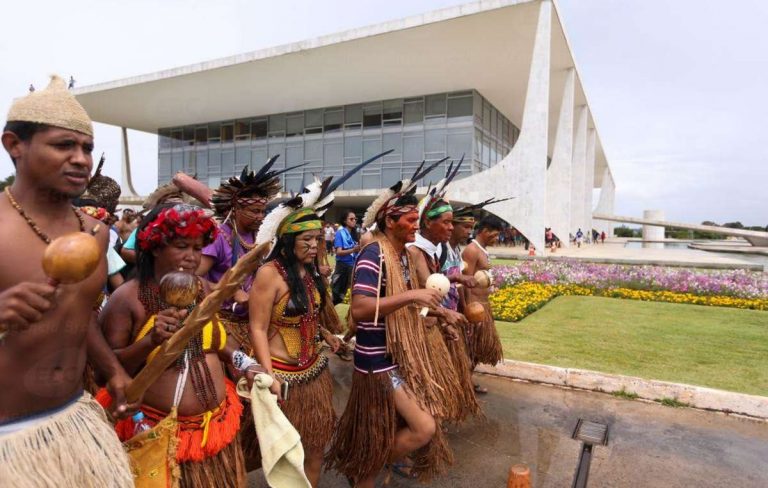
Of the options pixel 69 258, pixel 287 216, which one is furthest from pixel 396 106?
pixel 69 258

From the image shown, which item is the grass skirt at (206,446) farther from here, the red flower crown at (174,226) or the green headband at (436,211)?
the green headband at (436,211)

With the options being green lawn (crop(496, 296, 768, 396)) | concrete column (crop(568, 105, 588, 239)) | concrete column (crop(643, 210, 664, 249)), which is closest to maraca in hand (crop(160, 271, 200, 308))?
green lawn (crop(496, 296, 768, 396))

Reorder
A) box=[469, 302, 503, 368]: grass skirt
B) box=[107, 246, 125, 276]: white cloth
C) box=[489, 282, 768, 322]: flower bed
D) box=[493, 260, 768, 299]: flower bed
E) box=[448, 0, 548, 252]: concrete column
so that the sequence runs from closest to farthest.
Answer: box=[107, 246, 125, 276]: white cloth < box=[469, 302, 503, 368]: grass skirt < box=[489, 282, 768, 322]: flower bed < box=[493, 260, 768, 299]: flower bed < box=[448, 0, 548, 252]: concrete column

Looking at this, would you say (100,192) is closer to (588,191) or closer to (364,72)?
(364,72)

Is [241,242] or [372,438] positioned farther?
[241,242]

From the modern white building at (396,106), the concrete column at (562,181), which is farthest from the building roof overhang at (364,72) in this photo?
the concrete column at (562,181)

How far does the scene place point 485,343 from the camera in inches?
202

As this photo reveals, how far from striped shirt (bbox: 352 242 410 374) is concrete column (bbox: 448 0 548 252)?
21.7m

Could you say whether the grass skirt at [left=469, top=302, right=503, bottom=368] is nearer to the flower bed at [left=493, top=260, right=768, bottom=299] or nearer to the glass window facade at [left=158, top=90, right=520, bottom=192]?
the flower bed at [left=493, top=260, right=768, bottom=299]

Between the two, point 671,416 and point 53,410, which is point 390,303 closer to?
point 53,410

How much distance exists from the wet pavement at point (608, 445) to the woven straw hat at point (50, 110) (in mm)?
2843

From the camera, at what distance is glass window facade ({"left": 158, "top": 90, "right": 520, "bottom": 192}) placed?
28.2 metres

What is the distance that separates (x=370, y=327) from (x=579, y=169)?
130 ft

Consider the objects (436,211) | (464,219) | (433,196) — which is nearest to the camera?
(436,211)
